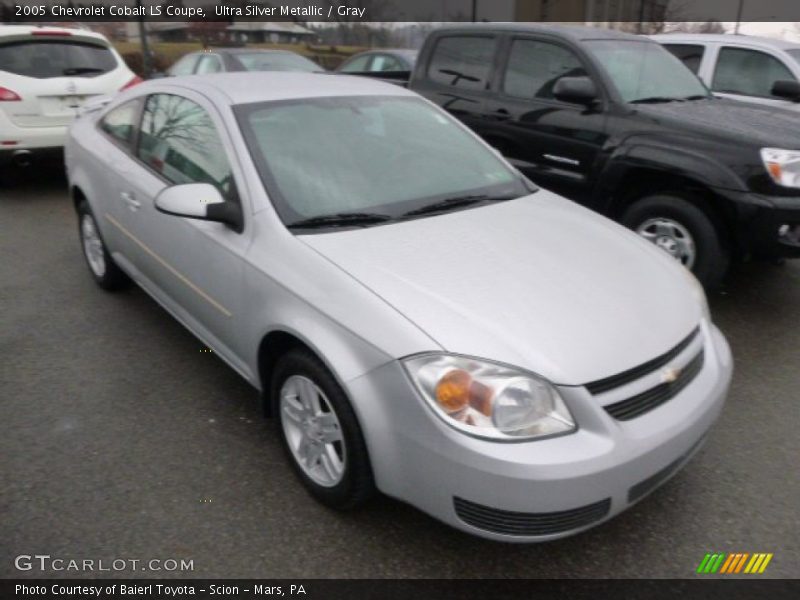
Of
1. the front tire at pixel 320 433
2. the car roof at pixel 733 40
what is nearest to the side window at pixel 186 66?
the car roof at pixel 733 40

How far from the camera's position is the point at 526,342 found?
1992mm

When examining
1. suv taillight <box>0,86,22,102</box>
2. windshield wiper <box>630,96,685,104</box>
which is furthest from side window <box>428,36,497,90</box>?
suv taillight <box>0,86,22,102</box>

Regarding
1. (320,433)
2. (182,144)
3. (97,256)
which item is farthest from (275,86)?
(97,256)

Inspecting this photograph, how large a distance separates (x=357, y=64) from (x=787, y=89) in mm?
8066

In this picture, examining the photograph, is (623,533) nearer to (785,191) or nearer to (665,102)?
(785,191)

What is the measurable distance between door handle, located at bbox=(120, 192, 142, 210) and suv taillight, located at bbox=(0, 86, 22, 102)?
161 inches

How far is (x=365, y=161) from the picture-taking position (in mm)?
2918

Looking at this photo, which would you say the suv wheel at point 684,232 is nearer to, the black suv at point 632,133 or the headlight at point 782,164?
the black suv at point 632,133

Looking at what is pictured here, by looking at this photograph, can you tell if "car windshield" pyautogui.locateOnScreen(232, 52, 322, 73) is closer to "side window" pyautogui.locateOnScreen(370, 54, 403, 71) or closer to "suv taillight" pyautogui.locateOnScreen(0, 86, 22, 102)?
"side window" pyautogui.locateOnScreen(370, 54, 403, 71)

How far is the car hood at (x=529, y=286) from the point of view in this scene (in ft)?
→ 6.55

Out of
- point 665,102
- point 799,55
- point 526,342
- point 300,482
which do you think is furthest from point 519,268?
point 799,55

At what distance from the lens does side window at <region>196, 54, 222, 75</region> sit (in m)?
9.19

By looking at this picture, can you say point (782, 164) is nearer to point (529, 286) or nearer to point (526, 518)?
point (529, 286)

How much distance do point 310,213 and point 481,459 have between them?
49.2 inches
